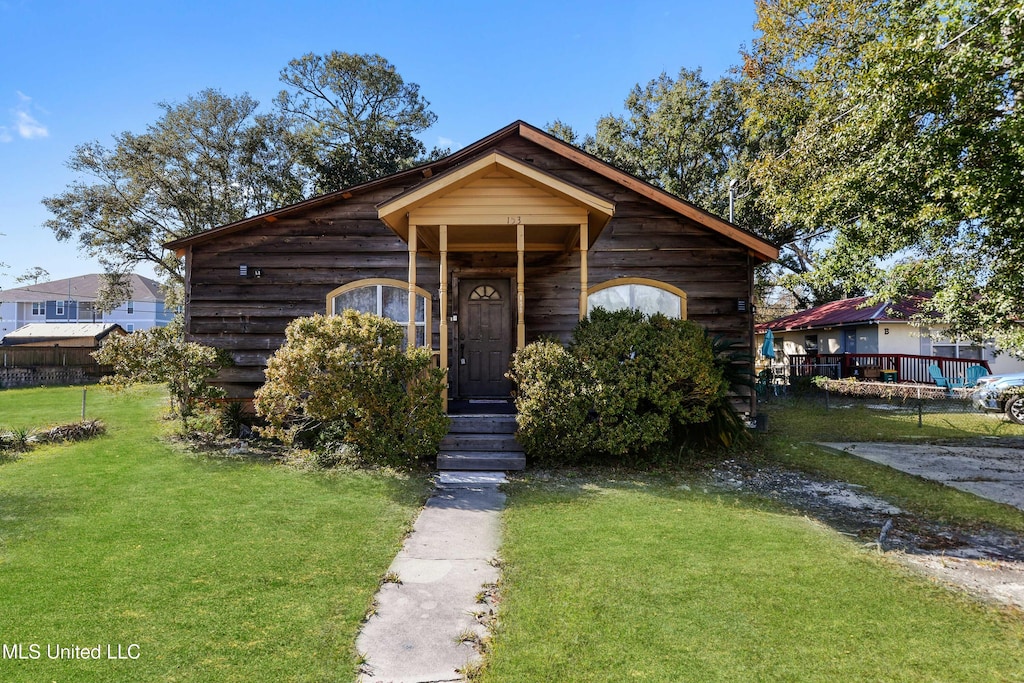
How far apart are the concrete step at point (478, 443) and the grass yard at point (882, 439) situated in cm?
394

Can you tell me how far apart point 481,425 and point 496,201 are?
11.0ft

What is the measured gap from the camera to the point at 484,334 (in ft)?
34.5

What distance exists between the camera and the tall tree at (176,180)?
78.6ft

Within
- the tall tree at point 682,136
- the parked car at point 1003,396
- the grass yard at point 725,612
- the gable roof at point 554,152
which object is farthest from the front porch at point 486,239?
the tall tree at point 682,136

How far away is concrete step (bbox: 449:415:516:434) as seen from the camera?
770 centimetres

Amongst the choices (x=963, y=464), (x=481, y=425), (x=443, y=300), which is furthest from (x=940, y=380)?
(x=443, y=300)

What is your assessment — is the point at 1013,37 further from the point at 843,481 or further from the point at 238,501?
the point at 238,501

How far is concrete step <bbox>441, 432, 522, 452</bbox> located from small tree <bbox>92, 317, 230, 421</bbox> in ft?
14.5

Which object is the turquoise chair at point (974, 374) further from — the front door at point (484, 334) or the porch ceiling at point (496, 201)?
the porch ceiling at point (496, 201)

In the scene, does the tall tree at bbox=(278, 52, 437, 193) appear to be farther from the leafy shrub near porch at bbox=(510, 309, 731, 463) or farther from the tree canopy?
the leafy shrub near porch at bbox=(510, 309, 731, 463)

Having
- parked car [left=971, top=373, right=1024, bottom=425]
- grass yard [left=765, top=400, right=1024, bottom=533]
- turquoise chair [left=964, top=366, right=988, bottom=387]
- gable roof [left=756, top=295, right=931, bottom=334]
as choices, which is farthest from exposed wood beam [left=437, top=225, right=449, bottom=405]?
turquoise chair [left=964, top=366, right=988, bottom=387]

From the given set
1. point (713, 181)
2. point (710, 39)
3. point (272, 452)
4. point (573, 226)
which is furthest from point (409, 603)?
point (713, 181)

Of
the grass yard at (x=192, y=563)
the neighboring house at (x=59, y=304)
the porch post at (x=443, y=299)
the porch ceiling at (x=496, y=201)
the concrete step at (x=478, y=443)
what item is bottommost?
the grass yard at (x=192, y=563)

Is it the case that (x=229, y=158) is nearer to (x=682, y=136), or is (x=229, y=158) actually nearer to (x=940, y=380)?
(x=682, y=136)
